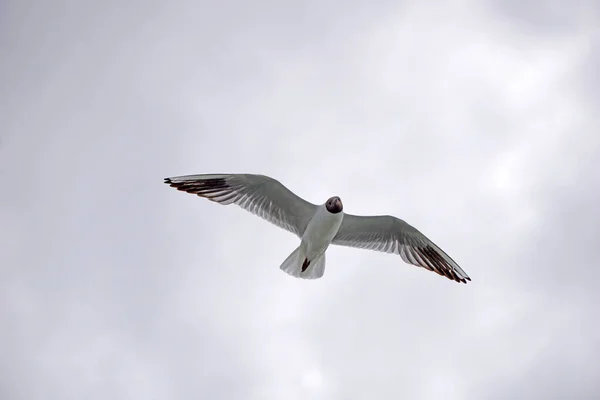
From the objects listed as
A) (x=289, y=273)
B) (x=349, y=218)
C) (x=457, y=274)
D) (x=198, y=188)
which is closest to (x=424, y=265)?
(x=457, y=274)

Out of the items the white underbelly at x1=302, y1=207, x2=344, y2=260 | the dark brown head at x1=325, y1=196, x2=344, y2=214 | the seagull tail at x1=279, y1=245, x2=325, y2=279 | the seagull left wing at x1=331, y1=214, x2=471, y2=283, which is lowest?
the seagull tail at x1=279, y1=245, x2=325, y2=279

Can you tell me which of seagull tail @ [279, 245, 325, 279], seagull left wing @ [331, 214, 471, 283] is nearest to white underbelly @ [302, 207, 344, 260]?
seagull tail @ [279, 245, 325, 279]

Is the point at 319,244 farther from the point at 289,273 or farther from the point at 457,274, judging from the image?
the point at 457,274

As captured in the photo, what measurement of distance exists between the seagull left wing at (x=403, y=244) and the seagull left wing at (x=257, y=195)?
82 centimetres

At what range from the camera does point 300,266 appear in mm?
11086

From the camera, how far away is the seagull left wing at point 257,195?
35.1ft

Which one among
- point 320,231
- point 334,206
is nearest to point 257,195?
point 320,231

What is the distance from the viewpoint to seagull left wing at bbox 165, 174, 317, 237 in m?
10.7

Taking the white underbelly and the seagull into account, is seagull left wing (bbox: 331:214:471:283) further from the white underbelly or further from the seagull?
the white underbelly

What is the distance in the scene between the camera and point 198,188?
421 inches

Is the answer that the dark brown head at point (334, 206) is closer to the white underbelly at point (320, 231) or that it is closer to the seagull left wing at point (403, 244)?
the white underbelly at point (320, 231)

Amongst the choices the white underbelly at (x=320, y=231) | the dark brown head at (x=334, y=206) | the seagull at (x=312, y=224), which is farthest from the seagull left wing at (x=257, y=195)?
the dark brown head at (x=334, y=206)

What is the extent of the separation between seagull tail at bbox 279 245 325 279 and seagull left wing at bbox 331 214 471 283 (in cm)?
60

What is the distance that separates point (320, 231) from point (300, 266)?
0.78 m
